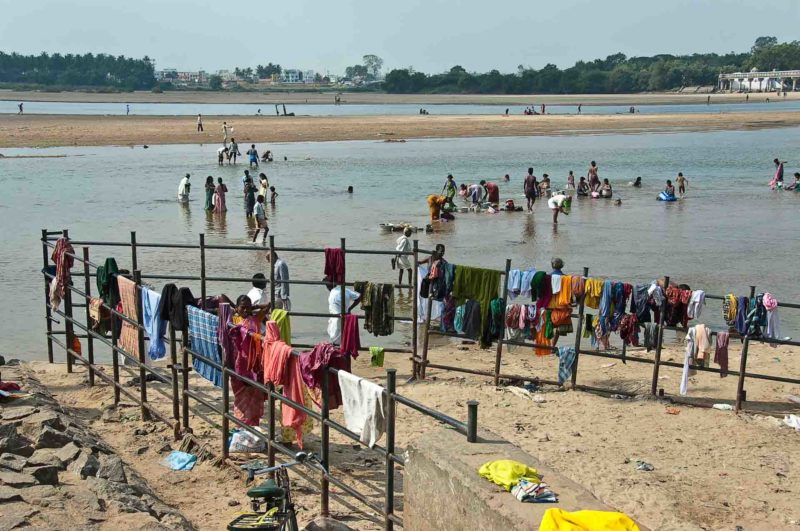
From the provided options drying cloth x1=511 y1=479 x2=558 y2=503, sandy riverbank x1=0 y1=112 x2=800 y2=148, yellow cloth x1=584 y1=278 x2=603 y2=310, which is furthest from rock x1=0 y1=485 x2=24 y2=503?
sandy riverbank x1=0 y1=112 x2=800 y2=148

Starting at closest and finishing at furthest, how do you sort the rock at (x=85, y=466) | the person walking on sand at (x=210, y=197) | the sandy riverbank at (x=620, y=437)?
the rock at (x=85, y=466), the sandy riverbank at (x=620, y=437), the person walking on sand at (x=210, y=197)

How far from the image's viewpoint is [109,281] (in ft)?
39.0

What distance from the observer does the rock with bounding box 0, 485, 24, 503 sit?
7438mm

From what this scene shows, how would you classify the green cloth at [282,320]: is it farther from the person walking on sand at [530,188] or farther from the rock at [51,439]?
the person walking on sand at [530,188]

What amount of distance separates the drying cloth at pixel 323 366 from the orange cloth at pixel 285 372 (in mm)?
191

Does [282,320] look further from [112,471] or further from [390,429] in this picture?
[390,429]

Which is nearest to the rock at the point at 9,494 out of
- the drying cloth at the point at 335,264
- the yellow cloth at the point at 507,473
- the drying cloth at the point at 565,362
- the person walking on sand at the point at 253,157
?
the yellow cloth at the point at 507,473

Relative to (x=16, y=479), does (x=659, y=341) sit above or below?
above

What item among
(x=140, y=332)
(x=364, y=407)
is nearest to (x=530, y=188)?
(x=140, y=332)

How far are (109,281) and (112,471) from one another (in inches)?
152

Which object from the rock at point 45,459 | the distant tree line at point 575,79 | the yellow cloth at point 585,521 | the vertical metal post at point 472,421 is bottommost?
the rock at point 45,459

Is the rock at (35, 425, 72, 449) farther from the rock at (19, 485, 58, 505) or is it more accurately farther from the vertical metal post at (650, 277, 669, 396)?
the vertical metal post at (650, 277, 669, 396)

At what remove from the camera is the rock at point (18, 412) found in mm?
10033

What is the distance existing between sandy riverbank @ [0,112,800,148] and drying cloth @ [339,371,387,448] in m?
52.3
